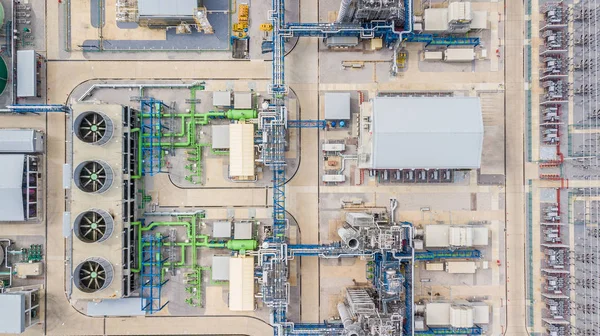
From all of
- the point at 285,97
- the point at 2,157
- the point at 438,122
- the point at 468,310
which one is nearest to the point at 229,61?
the point at 285,97

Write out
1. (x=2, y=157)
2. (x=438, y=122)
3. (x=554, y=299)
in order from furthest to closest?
(x=554, y=299), (x=2, y=157), (x=438, y=122)

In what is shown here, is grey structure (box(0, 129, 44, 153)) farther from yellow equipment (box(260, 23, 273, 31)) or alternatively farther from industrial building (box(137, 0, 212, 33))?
yellow equipment (box(260, 23, 273, 31))

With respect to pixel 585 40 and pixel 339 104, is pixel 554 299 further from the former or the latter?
pixel 339 104

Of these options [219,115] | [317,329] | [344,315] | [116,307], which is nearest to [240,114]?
[219,115]

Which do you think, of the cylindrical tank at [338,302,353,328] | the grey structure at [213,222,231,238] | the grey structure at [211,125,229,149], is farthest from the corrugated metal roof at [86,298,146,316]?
the cylindrical tank at [338,302,353,328]

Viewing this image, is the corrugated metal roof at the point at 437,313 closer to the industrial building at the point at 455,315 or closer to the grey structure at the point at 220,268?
the industrial building at the point at 455,315

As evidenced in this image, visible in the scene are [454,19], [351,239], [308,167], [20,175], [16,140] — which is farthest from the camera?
[308,167]

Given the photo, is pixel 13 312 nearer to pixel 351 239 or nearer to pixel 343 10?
pixel 351 239
